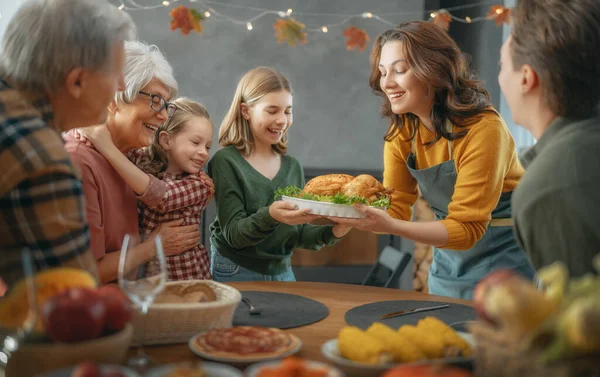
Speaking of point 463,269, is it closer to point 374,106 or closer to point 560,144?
point 560,144

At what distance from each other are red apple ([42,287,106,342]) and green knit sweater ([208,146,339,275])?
1.54 metres

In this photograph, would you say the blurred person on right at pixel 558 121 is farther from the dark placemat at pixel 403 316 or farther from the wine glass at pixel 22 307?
the wine glass at pixel 22 307

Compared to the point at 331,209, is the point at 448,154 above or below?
above

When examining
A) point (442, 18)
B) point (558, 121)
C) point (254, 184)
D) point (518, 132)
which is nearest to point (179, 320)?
point (558, 121)

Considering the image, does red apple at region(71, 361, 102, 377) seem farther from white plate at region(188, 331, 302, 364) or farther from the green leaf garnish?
the green leaf garnish

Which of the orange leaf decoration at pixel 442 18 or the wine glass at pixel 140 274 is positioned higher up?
the orange leaf decoration at pixel 442 18

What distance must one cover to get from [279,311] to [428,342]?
2.35ft

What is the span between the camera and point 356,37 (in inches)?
185

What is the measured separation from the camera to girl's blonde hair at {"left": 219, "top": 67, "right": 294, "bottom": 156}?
8.89 feet

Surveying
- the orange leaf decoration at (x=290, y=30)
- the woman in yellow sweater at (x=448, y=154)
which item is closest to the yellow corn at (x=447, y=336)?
the woman in yellow sweater at (x=448, y=154)

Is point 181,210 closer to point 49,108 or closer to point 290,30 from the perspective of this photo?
point 49,108

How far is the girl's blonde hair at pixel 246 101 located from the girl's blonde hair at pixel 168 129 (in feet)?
0.63

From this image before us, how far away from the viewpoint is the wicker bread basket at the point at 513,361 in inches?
33.3

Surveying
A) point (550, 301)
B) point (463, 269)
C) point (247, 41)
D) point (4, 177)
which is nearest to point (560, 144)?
point (550, 301)
